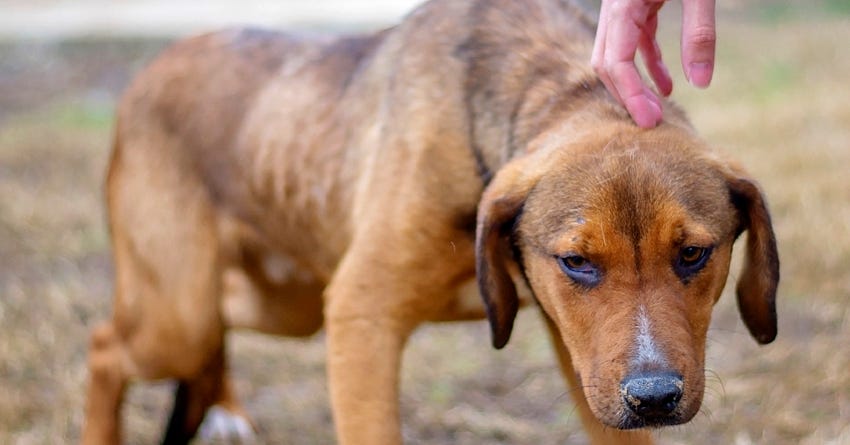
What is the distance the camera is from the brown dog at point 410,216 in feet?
11.7

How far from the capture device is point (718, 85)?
12.0 m

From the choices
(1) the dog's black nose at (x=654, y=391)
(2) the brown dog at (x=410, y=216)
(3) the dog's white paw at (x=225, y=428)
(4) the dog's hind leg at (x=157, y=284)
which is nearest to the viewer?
(1) the dog's black nose at (x=654, y=391)

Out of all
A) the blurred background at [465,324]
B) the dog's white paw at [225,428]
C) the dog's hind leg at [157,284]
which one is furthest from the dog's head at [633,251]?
the dog's white paw at [225,428]

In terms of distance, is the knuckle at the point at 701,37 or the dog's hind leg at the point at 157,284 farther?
the dog's hind leg at the point at 157,284

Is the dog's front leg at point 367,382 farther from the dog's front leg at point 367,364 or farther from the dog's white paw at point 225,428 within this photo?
the dog's white paw at point 225,428

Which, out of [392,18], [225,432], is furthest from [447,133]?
[392,18]

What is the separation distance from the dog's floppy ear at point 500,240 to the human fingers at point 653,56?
1.69 ft

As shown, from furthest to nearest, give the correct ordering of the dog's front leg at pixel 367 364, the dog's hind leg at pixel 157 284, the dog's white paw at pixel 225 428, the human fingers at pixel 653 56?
the dog's white paw at pixel 225 428
the dog's hind leg at pixel 157 284
the dog's front leg at pixel 367 364
the human fingers at pixel 653 56

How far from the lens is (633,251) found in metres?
3.51

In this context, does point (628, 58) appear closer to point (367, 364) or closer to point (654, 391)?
point (654, 391)

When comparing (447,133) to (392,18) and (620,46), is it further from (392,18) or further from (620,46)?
(392,18)

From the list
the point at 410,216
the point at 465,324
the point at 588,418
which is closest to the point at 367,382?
the point at 410,216

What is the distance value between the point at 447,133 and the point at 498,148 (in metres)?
0.18

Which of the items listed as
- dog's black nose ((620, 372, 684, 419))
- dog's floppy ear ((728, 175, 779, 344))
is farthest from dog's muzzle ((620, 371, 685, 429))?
dog's floppy ear ((728, 175, 779, 344))
